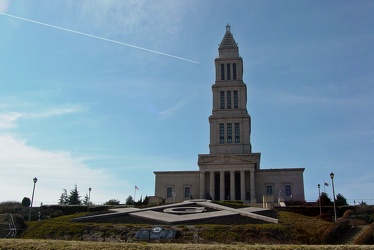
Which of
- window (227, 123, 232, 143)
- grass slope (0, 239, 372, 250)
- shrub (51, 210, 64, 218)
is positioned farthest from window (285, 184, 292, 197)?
grass slope (0, 239, 372, 250)

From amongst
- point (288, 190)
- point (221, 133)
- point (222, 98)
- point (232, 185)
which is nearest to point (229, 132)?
point (221, 133)

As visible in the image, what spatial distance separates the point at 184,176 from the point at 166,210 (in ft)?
101

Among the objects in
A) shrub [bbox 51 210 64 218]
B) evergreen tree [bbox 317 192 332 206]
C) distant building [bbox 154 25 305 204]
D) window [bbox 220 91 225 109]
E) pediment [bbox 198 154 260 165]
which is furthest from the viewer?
window [bbox 220 91 225 109]

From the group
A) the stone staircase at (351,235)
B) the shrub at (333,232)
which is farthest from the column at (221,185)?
the shrub at (333,232)

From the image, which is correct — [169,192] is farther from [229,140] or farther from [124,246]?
[124,246]

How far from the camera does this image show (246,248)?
17.5m

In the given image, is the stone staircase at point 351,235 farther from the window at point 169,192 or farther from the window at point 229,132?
the window at point 229,132

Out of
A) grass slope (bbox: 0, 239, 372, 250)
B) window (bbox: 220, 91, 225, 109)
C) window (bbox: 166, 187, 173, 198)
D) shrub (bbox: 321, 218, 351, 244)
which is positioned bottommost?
grass slope (bbox: 0, 239, 372, 250)

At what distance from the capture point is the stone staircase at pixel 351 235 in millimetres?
26150

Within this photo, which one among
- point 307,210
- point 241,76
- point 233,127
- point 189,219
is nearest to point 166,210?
point 189,219

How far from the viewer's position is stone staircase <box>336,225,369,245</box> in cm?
2615

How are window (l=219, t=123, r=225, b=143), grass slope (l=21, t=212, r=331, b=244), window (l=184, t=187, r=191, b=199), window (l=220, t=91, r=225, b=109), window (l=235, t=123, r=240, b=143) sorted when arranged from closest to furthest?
grass slope (l=21, t=212, r=331, b=244)
window (l=184, t=187, r=191, b=199)
window (l=235, t=123, r=240, b=143)
window (l=219, t=123, r=225, b=143)
window (l=220, t=91, r=225, b=109)

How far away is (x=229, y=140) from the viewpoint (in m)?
76.1

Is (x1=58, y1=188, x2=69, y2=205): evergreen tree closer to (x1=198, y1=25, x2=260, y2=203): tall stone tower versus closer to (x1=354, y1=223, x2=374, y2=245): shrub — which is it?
(x1=198, y1=25, x2=260, y2=203): tall stone tower
